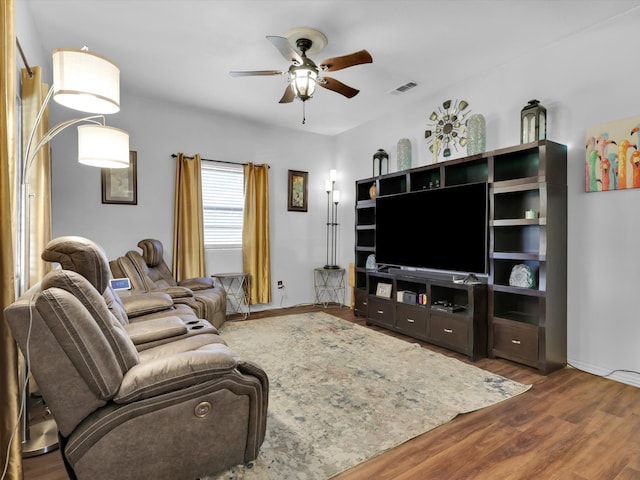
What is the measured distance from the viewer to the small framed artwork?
4.29 meters

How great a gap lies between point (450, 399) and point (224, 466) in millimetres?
1592

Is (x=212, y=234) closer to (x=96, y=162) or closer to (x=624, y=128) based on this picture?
(x=96, y=162)

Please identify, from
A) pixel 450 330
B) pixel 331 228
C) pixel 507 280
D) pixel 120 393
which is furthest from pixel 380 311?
pixel 120 393

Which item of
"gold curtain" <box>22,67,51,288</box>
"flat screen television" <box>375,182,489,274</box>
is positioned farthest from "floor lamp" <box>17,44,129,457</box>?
"flat screen television" <box>375,182,489,274</box>

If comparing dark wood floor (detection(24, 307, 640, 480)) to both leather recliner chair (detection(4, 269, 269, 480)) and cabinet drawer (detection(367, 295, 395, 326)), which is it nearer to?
leather recliner chair (detection(4, 269, 269, 480))

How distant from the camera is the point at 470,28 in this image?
2.89 metres

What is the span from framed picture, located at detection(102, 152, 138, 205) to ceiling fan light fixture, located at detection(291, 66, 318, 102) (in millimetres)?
2604

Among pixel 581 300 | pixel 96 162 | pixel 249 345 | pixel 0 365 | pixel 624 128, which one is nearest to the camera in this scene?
pixel 0 365

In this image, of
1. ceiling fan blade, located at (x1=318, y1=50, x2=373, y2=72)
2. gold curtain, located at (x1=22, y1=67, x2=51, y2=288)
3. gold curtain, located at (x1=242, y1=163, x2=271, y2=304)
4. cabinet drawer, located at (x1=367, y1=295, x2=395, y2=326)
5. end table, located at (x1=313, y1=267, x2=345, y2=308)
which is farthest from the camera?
end table, located at (x1=313, y1=267, x2=345, y2=308)

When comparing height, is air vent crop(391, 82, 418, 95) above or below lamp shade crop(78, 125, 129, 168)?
above

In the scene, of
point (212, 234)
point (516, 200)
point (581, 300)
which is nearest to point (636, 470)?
point (581, 300)

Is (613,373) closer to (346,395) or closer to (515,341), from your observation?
(515,341)

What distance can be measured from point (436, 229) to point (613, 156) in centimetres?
158

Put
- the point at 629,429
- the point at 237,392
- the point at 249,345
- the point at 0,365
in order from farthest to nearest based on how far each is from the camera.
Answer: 1. the point at 249,345
2. the point at 629,429
3. the point at 237,392
4. the point at 0,365
